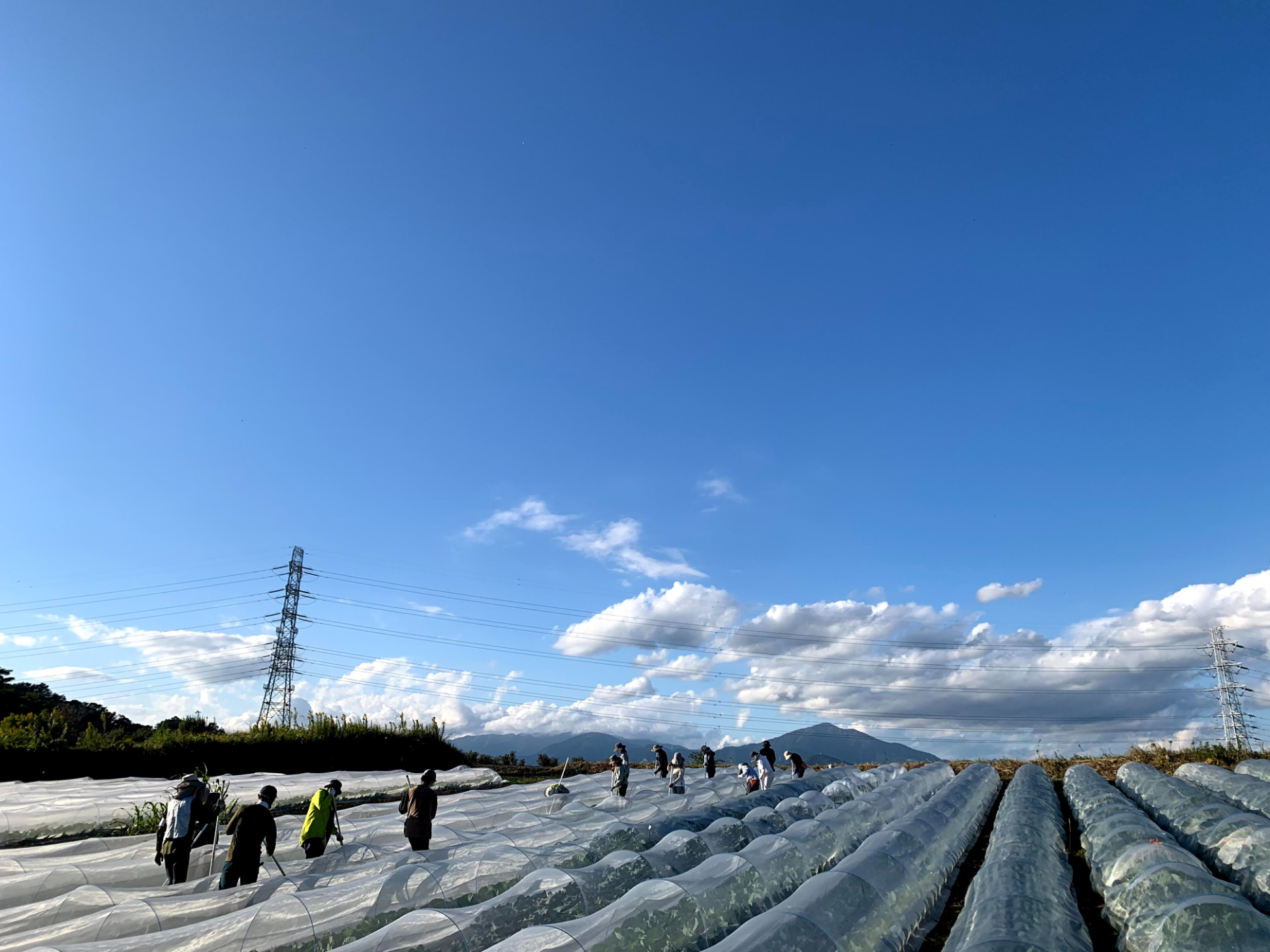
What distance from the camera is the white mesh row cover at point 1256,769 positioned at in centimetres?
2369

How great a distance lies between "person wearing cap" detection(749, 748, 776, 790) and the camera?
22.0 m

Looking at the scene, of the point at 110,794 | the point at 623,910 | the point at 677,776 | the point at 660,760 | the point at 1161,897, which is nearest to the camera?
the point at 623,910

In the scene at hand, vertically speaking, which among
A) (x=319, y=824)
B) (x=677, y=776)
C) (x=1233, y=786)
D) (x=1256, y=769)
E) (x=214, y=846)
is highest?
(x=319, y=824)

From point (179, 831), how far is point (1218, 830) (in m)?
17.2

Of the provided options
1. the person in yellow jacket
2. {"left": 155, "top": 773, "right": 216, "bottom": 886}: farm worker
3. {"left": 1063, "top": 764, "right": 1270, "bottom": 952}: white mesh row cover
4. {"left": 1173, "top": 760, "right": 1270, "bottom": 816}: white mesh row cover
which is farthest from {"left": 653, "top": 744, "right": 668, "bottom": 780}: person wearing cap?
{"left": 155, "top": 773, "right": 216, "bottom": 886}: farm worker

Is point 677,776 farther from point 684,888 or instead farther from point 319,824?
point 684,888

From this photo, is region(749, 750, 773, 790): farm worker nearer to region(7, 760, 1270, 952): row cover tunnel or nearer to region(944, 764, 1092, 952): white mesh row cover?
region(7, 760, 1270, 952): row cover tunnel

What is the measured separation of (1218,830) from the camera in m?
12.4

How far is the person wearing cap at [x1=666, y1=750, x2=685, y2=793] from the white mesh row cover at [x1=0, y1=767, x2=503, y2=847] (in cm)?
895

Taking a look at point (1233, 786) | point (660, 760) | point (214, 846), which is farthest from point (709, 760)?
point (214, 846)

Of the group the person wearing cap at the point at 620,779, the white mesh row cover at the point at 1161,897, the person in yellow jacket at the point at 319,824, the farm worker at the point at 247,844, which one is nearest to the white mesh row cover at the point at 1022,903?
the white mesh row cover at the point at 1161,897

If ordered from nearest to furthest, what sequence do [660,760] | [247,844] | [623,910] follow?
[623,910] < [247,844] < [660,760]

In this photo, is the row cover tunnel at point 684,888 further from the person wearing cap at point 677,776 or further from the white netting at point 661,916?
the person wearing cap at point 677,776

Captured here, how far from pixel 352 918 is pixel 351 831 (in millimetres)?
8075
